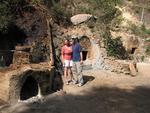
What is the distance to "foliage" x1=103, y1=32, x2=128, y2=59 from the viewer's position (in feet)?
61.2

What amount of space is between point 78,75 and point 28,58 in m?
2.09

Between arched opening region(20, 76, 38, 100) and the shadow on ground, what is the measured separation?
632mm

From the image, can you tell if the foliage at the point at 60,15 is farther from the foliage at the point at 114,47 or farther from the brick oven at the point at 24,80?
the brick oven at the point at 24,80

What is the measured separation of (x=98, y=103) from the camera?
12727 millimetres

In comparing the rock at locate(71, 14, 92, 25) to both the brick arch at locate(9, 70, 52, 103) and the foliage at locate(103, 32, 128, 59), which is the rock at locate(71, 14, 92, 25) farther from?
the brick arch at locate(9, 70, 52, 103)

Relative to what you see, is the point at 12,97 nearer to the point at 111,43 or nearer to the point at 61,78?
the point at 61,78

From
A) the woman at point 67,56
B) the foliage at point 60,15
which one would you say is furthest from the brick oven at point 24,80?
the foliage at point 60,15

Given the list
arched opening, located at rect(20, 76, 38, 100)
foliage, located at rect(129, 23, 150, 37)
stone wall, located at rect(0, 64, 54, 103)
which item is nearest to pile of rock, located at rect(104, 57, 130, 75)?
arched opening, located at rect(20, 76, 38, 100)

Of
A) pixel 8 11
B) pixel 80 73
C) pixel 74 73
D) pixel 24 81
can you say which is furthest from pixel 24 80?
pixel 8 11

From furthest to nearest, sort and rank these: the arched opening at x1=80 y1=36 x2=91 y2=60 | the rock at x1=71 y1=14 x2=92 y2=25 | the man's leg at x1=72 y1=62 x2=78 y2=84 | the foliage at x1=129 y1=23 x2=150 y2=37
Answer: the foliage at x1=129 y1=23 x2=150 y2=37
the rock at x1=71 y1=14 x2=92 y2=25
the arched opening at x1=80 y1=36 x2=91 y2=60
the man's leg at x1=72 y1=62 x2=78 y2=84

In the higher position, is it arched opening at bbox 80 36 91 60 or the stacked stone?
arched opening at bbox 80 36 91 60

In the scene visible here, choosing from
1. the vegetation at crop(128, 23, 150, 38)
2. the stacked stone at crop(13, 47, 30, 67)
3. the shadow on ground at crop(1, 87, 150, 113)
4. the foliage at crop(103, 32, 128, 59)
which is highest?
the vegetation at crop(128, 23, 150, 38)

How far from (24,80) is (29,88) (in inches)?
40.7

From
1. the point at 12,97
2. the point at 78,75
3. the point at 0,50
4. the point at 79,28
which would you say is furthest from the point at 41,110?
the point at 79,28
